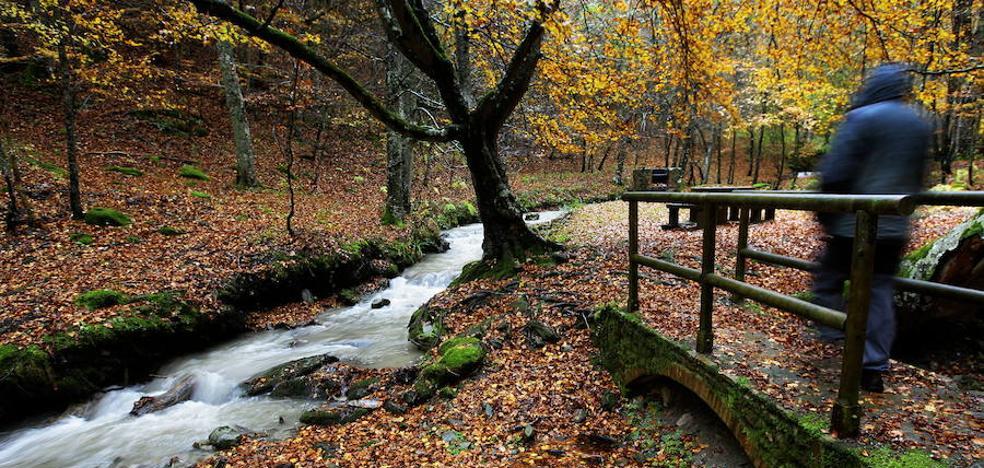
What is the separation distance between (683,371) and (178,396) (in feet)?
22.9

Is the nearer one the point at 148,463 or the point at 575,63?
the point at 148,463

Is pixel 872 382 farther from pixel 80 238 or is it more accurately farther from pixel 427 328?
pixel 80 238

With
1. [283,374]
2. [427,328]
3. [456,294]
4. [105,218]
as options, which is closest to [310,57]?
[456,294]

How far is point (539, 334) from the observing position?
6.14 m

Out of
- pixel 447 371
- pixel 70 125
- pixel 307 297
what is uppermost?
pixel 70 125

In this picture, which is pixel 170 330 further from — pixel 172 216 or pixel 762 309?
pixel 762 309

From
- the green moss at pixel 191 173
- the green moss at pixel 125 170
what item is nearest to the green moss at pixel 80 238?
the green moss at pixel 125 170

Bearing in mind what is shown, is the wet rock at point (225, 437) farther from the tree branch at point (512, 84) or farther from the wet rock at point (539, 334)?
the tree branch at point (512, 84)

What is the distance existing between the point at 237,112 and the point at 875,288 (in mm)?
15651

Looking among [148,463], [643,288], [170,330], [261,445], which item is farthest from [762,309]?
[170,330]

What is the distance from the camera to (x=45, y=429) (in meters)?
6.21

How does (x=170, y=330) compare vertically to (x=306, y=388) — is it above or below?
above

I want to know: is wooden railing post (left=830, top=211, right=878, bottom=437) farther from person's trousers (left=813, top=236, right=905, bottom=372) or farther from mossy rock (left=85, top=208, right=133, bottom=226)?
mossy rock (left=85, top=208, right=133, bottom=226)

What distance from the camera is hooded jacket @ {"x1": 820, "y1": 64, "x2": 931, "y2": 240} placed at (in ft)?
9.87
